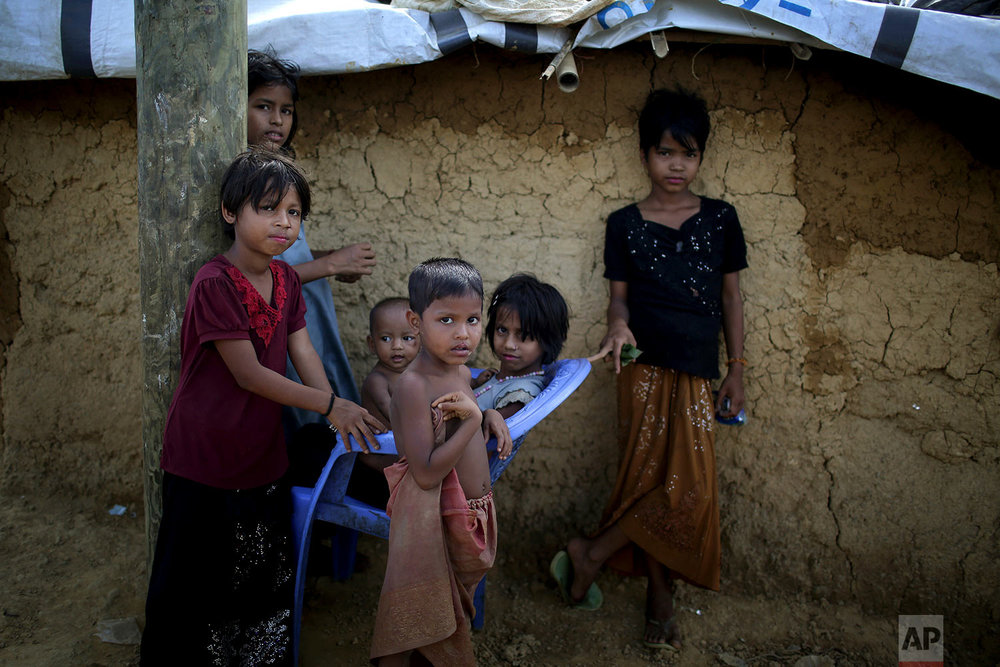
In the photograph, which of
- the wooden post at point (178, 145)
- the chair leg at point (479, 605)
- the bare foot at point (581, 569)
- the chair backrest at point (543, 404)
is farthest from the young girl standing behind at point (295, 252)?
the bare foot at point (581, 569)

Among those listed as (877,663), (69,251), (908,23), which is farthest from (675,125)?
(69,251)

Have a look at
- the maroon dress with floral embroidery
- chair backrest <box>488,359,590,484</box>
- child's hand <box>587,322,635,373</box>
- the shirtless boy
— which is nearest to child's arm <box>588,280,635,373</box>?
child's hand <box>587,322,635,373</box>

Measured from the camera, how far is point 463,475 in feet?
6.68

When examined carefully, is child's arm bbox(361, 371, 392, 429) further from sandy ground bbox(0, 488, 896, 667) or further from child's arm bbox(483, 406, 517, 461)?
sandy ground bbox(0, 488, 896, 667)

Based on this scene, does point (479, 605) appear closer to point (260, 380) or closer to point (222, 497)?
point (222, 497)

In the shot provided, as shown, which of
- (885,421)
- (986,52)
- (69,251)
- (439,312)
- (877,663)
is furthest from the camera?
(69,251)

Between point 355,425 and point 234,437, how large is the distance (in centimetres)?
35

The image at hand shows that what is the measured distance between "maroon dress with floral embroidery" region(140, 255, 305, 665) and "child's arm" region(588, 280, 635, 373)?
1120 mm

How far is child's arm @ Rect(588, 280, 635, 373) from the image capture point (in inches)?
106

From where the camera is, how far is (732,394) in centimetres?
294

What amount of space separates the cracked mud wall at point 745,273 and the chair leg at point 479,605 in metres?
0.42

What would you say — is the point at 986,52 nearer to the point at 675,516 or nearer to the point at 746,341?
the point at 746,341

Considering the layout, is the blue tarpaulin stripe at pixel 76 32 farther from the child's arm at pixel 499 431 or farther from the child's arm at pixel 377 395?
the child's arm at pixel 499 431

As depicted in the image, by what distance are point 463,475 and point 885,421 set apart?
1.91 meters
